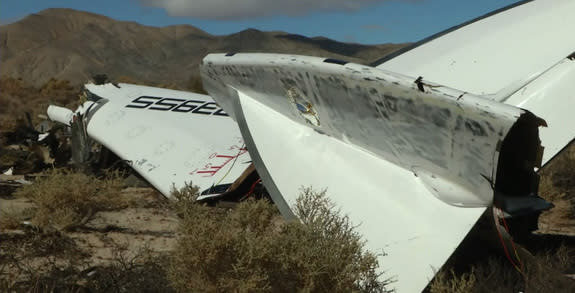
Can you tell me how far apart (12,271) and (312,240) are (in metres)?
2.41

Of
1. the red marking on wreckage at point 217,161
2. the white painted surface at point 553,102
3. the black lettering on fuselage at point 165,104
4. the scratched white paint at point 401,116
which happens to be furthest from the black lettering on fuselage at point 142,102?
the white painted surface at point 553,102

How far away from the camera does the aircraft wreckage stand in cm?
348

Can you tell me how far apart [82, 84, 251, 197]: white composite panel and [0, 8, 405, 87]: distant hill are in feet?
181

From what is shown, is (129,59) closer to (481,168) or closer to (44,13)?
(44,13)

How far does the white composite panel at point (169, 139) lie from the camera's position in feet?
22.7

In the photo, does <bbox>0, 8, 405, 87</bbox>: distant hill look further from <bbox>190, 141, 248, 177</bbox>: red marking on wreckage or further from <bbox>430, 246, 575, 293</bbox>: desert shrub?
<bbox>430, 246, 575, 293</bbox>: desert shrub

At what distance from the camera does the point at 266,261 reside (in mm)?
3111

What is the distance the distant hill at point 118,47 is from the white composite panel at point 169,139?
2175 inches

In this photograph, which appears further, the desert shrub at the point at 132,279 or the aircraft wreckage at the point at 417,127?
the desert shrub at the point at 132,279

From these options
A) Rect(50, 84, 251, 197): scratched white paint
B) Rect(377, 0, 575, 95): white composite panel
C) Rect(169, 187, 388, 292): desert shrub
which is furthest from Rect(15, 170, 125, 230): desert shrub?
Rect(377, 0, 575, 95): white composite panel

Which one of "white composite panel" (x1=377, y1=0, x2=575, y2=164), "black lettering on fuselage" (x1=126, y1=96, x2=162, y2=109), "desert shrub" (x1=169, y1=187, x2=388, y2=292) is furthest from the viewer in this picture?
"black lettering on fuselage" (x1=126, y1=96, x2=162, y2=109)

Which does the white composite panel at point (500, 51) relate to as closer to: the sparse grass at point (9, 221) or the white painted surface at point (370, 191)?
the white painted surface at point (370, 191)

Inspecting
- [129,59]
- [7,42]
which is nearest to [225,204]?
[129,59]

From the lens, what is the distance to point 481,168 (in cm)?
339
